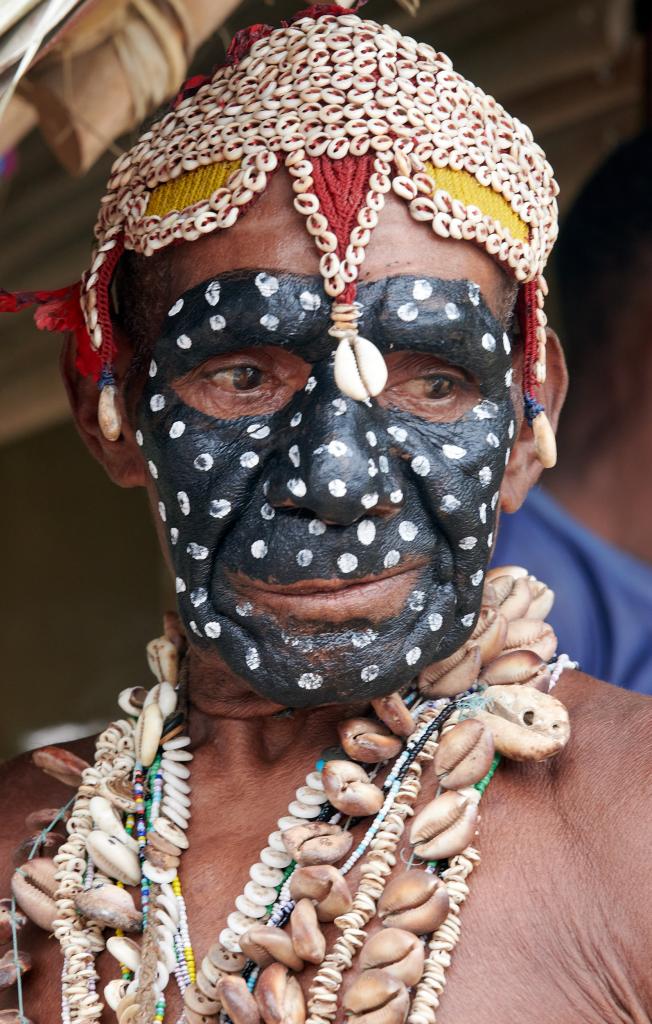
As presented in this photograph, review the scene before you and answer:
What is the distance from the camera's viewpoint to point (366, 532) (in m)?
1.91

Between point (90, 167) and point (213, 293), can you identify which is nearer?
point (213, 293)

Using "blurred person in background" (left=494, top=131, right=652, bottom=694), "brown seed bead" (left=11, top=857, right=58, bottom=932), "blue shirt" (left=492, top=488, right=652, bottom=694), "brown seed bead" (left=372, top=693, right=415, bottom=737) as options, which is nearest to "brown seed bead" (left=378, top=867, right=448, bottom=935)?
"brown seed bead" (left=372, top=693, right=415, bottom=737)

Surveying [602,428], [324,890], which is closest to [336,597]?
[324,890]

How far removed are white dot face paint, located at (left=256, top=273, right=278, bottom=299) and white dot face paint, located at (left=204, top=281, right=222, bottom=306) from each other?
0.06 m

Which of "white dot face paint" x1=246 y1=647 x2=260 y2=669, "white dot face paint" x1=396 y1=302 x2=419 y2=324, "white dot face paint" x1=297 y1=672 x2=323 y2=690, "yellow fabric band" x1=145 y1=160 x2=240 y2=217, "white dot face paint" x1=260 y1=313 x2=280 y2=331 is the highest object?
"yellow fabric band" x1=145 y1=160 x2=240 y2=217

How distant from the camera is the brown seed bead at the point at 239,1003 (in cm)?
183

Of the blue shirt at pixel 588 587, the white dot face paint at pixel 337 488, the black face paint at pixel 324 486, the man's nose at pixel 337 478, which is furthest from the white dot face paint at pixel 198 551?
the blue shirt at pixel 588 587

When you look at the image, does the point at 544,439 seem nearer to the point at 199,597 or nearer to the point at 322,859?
the point at 199,597

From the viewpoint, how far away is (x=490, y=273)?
2086 millimetres

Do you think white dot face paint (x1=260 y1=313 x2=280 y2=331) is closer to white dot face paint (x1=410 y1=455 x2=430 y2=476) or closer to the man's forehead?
the man's forehead

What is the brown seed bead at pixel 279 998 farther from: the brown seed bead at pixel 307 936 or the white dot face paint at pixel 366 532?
the white dot face paint at pixel 366 532

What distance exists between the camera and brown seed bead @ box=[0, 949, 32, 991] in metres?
2.10

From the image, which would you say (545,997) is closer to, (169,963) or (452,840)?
(452,840)

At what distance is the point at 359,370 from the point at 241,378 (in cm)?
22
